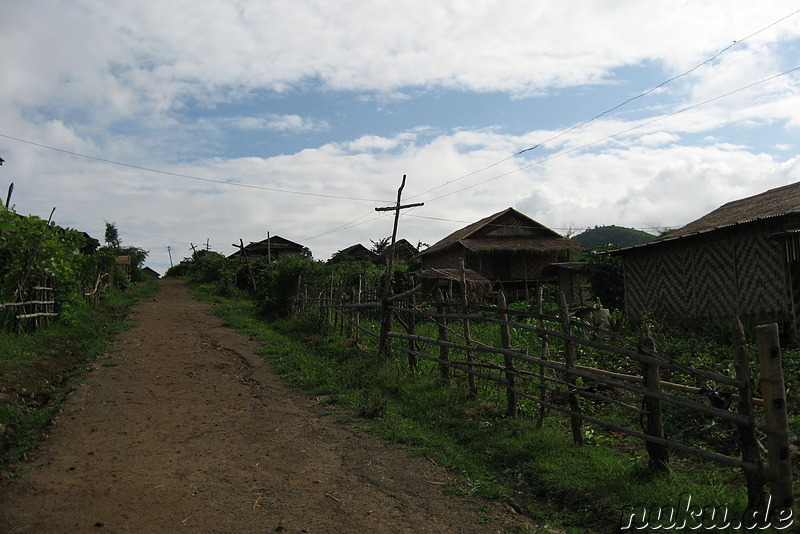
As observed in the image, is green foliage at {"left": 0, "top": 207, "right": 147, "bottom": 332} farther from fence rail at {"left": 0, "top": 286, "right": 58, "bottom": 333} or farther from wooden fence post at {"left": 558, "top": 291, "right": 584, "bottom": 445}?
wooden fence post at {"left": 558, "top": 291, "right": 584, "bottom": 445}

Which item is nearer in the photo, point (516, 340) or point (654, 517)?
point (654, 517)

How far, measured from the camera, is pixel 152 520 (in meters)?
3.96

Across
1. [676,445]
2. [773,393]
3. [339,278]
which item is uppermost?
[339,278]

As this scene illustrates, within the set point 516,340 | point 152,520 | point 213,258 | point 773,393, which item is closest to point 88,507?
point 152,520

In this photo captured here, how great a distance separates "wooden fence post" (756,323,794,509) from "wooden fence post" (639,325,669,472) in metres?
0.98

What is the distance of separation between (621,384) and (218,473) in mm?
3534

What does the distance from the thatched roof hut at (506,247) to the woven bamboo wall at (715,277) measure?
10114mm

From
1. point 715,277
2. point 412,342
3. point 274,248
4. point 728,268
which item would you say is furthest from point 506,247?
point 274,248

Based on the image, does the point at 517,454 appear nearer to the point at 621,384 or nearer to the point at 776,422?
the point at 621,384

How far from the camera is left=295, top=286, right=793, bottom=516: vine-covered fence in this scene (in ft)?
12.4

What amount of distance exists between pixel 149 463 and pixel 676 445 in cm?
440

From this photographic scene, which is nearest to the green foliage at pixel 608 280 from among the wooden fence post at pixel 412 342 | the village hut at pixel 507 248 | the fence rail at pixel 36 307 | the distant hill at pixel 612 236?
the village hut at pixel 507 248

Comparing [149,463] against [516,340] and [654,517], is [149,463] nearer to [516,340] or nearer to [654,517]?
[654,517]

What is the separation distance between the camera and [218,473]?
497 cm
